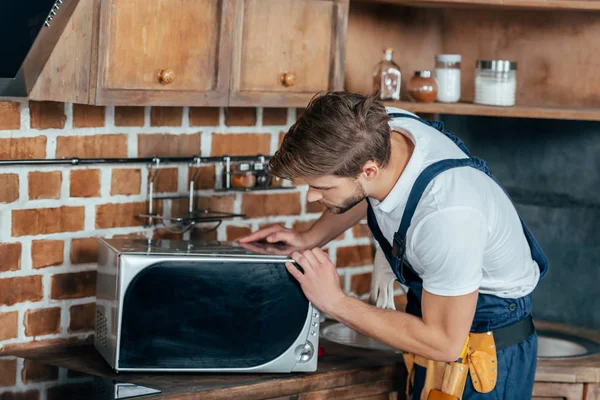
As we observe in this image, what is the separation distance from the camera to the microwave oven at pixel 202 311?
5.90ft

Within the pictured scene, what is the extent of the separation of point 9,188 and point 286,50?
659 millimetres

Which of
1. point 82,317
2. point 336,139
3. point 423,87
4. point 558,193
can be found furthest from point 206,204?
point 558,193

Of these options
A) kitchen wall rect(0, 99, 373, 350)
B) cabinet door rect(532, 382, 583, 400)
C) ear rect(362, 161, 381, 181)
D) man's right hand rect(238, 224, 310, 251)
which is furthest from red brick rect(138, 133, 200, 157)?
cabinet door rect(532, 382, 583, 400)

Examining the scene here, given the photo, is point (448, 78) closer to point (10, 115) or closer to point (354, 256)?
point (354, 256)

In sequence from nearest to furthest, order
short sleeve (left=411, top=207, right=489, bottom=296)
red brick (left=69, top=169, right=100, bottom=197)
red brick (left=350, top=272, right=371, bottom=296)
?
short sleeve (left=411, top=207, right=489, bottom=296) < red brick (left=69, top=169, right=100, bottom=197) < red brick (left=350, top=272, right=371, bottom=296)

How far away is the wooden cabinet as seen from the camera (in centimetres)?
177

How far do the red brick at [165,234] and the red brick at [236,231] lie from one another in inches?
5.8

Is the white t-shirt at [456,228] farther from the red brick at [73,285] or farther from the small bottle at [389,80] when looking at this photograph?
the red brick at [73,285]

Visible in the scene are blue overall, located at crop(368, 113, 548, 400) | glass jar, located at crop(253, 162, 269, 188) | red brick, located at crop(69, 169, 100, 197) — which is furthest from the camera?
glass jar, located at crop(253, 162, 269, 188)

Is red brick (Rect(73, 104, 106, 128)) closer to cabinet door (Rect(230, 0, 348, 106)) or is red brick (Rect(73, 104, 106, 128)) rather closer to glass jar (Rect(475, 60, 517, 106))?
cabinet door (Rect(230, 0, 348, 106))

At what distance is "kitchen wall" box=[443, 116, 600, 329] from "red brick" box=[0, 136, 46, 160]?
124cm

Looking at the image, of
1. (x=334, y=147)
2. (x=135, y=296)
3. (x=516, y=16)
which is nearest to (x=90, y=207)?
(x=135, y=296)

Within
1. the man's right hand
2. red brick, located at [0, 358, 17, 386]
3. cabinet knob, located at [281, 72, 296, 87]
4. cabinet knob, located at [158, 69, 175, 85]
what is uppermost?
cabinet knob, located at [281, 72, 296, 87]

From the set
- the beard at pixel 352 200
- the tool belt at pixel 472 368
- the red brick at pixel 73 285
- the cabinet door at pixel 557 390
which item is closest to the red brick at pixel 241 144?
the red brick at pixel 73 285
